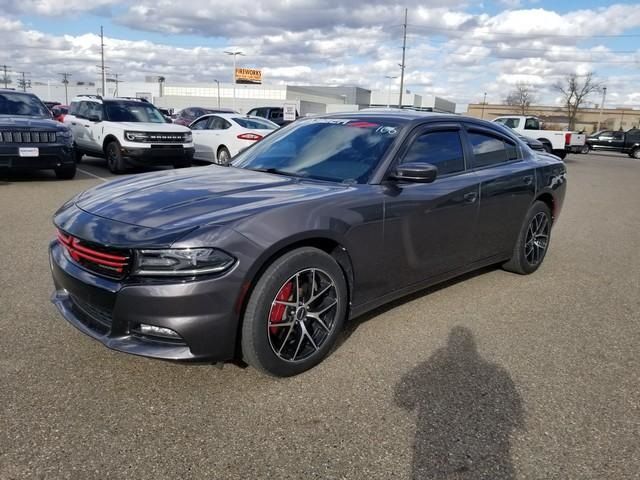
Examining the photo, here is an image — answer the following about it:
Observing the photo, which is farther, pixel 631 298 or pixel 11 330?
pixel 631 298

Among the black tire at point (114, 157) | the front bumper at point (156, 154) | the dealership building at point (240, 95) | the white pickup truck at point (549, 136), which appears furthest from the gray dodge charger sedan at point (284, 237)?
the dealership building at point (240, 95)

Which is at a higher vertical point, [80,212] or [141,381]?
[80,212]

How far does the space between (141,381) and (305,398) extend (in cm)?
95

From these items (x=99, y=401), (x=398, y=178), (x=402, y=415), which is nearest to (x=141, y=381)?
(x=99, y=401)

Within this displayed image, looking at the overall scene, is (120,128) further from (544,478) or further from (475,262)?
(544,478)

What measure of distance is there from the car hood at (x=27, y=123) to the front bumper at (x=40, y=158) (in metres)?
0.34

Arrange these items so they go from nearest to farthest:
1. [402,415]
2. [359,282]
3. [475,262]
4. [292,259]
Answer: [402,415] → [292,259] → [359,282] → [475,262]

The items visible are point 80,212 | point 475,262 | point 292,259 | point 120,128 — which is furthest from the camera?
point 120,128

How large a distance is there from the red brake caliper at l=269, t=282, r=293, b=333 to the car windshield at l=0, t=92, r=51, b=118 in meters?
9.96

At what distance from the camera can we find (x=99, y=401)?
277 cm

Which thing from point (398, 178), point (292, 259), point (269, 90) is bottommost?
point (292, 259)

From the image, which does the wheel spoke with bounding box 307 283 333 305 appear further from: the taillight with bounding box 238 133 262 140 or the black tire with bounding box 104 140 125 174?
the taillight with bounding box 238 133 262 140

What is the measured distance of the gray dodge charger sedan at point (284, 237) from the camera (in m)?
2.68

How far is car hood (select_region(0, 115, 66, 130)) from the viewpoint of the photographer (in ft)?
31.1
